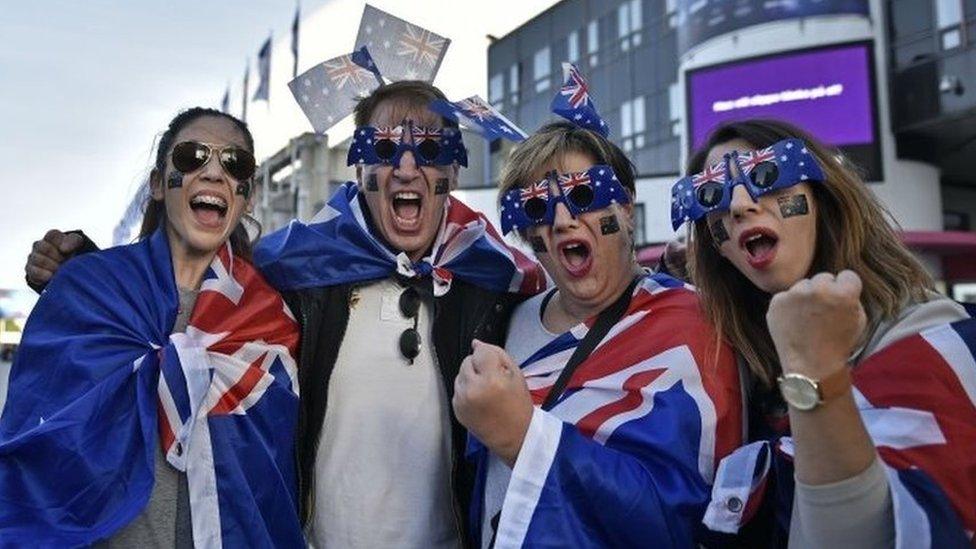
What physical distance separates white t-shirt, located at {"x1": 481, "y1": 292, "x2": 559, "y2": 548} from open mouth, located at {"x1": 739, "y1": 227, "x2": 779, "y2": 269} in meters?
0.70

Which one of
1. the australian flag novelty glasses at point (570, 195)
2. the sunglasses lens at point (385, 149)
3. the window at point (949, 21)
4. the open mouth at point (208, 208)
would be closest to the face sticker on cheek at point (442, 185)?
the sunglasses lens at point (385, 149)

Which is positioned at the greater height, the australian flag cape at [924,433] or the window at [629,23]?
the window at [629,23]

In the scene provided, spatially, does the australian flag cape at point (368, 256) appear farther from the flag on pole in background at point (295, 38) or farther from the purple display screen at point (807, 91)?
the flag on pole in background at point (295, 38)

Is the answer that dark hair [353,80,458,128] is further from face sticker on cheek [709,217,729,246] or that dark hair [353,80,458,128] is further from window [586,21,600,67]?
window [586,21,600,67]

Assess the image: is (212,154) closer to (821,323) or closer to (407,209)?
(407,209)

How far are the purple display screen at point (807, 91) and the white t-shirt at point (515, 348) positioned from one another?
1498 cm

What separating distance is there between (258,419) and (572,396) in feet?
3.51

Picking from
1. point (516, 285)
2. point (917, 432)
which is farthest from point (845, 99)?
point (917, 432)

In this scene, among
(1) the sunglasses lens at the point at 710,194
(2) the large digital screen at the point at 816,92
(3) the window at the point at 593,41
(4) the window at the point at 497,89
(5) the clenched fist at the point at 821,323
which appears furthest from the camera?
(4) the window at the point at 497,89

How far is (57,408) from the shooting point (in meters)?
2.34

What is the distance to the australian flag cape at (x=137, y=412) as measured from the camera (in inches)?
88.6

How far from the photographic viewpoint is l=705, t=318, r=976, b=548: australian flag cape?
1.52m

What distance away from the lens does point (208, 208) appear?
2.73 meters

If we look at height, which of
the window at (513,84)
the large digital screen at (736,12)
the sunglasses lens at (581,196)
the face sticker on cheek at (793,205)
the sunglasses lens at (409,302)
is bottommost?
the sunglasses lens at (409,302)
